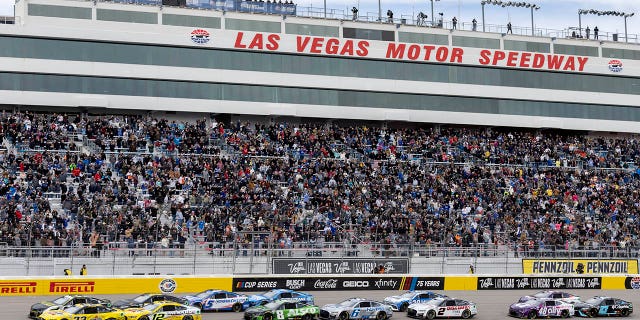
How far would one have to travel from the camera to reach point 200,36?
63031 millimetres

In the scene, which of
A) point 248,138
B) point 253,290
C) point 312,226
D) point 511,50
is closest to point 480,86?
point 511,50

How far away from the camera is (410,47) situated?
2682 inches

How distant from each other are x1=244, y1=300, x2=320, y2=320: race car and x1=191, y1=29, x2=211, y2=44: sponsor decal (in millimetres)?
28135

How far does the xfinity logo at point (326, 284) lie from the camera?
47.2m

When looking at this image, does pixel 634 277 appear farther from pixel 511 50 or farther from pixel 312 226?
pixel 511 50

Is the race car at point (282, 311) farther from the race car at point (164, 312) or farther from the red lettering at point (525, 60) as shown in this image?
the red lettering at point (525, 60)

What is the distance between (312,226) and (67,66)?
19.1m

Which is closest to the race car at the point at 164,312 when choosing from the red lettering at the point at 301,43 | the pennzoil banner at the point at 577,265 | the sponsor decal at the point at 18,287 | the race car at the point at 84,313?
the race car at the point at 84,313

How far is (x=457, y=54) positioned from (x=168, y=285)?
32.6 m

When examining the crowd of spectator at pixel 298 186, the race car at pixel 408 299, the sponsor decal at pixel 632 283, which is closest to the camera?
the race car at pixel 408 299

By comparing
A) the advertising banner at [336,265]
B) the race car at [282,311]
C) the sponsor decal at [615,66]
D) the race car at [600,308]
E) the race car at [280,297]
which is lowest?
the race car at [600,308]

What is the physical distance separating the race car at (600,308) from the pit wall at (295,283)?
7.87 meters

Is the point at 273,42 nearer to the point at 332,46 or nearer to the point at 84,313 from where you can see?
the point at 332,46

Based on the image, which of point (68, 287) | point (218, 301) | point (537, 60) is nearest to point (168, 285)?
point (68, 287)
